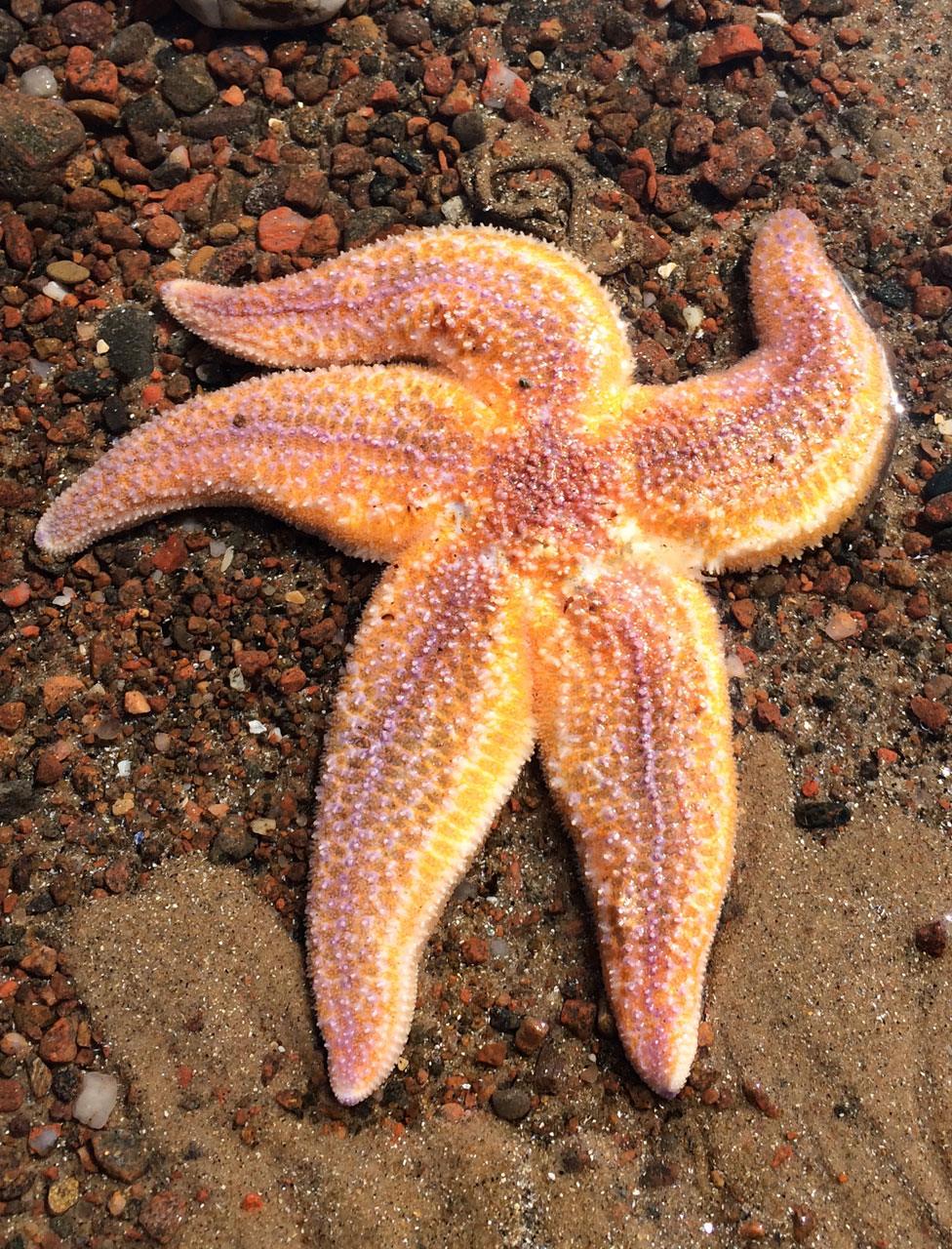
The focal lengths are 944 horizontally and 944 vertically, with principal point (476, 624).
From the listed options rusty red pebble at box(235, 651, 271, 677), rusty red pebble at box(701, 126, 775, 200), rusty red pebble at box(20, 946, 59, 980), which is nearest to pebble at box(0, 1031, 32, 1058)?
rusty red pebble at box(20, 946, 59, 980)

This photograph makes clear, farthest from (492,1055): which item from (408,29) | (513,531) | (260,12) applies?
(260,12)

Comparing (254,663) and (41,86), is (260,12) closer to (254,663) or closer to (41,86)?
(41,86)

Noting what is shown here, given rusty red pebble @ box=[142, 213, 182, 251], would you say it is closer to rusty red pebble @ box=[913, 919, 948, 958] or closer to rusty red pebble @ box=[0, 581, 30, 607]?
rusty red pebble @ box=[0, 581, 30, 607]

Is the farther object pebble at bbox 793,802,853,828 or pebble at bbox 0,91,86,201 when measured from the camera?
pebble at bbox 0,91,86,201

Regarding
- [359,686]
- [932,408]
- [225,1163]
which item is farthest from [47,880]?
[932,408]

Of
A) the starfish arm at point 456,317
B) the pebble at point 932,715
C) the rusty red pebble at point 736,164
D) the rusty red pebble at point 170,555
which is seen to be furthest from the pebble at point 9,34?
the pebble at point 932,715

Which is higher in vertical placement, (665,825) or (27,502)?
(665,825)

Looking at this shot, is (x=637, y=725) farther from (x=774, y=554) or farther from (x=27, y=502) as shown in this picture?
(x=27, y=502)

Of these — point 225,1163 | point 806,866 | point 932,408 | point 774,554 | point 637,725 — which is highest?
point 932,408
